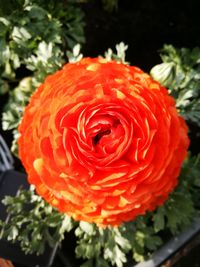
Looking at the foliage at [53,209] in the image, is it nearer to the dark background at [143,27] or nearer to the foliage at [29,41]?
the foliage at [29,41]

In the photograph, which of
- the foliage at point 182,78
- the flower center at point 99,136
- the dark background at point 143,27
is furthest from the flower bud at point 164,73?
the dark background at point 143,27

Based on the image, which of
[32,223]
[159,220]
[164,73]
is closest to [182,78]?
[164,73]

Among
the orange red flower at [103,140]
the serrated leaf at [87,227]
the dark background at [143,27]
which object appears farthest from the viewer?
the dark background at [143,27]

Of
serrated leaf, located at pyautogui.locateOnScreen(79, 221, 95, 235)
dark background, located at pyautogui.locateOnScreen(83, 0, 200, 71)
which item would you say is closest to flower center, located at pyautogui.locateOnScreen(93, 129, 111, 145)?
serrated leaf, located at pyautogui.locateOnScreen(79, 221, 95, 235)

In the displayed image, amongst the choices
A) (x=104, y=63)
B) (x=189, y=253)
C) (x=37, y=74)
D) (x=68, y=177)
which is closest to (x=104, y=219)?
(x=68, y=177)

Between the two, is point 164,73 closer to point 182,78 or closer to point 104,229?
point 182,78

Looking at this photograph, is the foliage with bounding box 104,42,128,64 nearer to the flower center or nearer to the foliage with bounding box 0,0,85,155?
the foliage with bounding box 0,0,85,155

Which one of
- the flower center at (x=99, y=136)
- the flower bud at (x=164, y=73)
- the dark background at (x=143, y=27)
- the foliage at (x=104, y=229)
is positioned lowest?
the foliage at (x=104, y=229)
